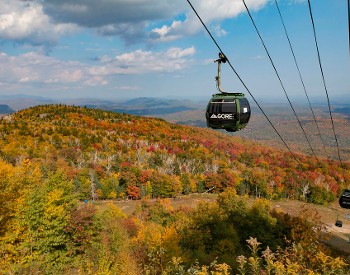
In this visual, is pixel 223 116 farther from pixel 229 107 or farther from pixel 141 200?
pixel 141 200

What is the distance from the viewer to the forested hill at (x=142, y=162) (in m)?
99.1

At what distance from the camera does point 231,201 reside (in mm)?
55812

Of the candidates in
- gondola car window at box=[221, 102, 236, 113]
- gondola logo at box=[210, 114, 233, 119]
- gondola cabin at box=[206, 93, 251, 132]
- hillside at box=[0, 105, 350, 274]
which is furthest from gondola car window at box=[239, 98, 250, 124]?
hillside at box=[0, 105, 350, 274]

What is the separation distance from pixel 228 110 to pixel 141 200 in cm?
6774

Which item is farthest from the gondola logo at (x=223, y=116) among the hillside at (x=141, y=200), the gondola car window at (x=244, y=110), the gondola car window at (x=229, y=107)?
the hillside at (x=141, y=200)

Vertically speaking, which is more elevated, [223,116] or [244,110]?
[244,110]

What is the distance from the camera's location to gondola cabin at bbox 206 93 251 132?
13969mm

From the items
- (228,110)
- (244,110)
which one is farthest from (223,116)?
(244,110)

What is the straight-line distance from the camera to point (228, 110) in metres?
14.0

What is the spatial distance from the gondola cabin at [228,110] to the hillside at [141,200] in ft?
20.5

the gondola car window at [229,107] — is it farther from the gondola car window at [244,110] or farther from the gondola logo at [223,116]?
the gondola car window at [244,110]

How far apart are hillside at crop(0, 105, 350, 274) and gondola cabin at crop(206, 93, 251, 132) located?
6.25 m

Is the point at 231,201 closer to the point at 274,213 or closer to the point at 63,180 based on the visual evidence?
the point at 274,213

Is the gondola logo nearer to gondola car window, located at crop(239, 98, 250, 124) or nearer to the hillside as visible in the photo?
gondola car window, located at crop(239, 98, 250, 124)
